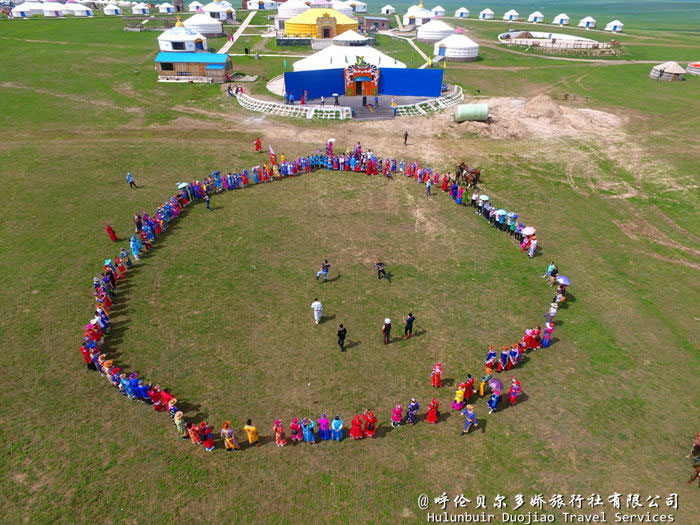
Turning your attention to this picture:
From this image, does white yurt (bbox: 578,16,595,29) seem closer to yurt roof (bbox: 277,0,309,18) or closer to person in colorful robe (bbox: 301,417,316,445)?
yurt roof (bbox: 277,0,309,18)

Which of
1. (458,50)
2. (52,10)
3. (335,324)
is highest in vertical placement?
(52,10)

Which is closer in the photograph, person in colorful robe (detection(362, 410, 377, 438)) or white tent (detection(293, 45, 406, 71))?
person in colorful robe (detection(362, 410, 377, 438))

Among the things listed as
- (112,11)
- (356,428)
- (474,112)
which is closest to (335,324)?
(356,428)

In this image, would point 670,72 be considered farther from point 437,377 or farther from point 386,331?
point 437,377

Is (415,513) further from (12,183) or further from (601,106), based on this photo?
(601,106)

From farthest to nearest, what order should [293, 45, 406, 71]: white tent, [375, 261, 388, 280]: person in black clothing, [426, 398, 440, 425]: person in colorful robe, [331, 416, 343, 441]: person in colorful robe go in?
[293, 45, 406, 71]: white tent, [375, 261, 388, 280]: person in black clothing, [426, 398, 440, 425]: person in colorful robe, [331, 416, 343, 441]: person in colorful robe

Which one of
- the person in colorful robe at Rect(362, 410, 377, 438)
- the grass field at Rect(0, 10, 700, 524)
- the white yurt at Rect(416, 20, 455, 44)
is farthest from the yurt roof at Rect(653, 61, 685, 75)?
the person in colorful robe at Rect(362, 410, 377, 438)
